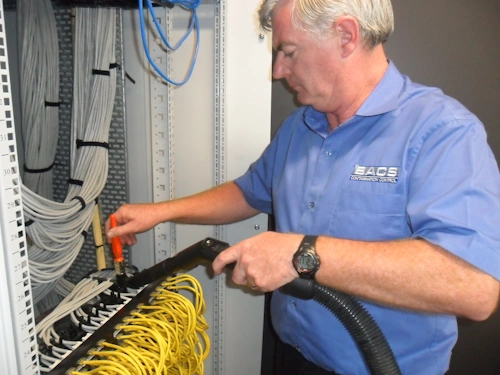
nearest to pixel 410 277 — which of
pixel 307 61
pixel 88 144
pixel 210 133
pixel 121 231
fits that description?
pixel 307 61

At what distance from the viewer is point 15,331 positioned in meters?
0.64

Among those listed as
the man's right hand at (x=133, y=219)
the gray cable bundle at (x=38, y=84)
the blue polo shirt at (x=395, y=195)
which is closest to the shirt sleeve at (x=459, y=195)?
the blue polo shirt at (x=395, y=195)

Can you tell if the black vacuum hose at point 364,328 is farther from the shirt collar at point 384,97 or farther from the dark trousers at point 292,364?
the shirt collar at point 384,97

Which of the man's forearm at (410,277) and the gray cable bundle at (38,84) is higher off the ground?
the gray cable bundle at (38,84)

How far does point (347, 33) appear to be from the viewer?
36.5 inches

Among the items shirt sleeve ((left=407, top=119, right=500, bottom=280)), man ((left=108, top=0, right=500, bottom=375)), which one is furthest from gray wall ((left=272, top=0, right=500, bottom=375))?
shirt sleeve ((left=407, top=119, right=500, bottom=280))

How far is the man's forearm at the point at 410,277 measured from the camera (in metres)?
0.69

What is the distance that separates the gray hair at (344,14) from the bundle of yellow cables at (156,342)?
822mm

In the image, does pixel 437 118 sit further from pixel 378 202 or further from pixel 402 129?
pixel 378 202

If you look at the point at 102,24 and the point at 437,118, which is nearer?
the point at 437,118

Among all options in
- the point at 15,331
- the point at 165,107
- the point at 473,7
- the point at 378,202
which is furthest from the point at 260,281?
the point at 473,7

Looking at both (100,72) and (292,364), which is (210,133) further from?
(292,364)

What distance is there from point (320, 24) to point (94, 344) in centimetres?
99

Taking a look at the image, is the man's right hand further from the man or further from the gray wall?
the gray wall
